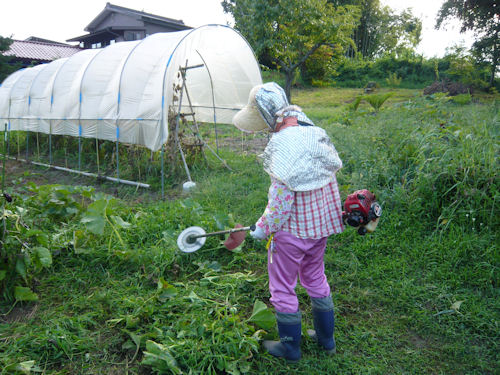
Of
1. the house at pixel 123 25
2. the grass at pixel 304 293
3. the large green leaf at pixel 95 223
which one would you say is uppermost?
the house at pixel 123 25

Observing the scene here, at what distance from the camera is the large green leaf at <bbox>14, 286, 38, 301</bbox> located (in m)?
2.67

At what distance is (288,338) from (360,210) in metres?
0.88

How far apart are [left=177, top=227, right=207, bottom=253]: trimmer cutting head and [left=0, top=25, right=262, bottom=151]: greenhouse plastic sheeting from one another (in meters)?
2.67

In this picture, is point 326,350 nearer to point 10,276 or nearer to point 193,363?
point 193,363

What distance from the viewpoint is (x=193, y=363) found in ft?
6.81

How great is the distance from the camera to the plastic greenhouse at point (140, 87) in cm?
586

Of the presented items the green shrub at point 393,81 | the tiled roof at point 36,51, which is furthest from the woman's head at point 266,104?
the tiled roof at point 36,51

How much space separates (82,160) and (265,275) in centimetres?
637

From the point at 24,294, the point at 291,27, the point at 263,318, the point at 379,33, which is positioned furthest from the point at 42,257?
the point at 379,33

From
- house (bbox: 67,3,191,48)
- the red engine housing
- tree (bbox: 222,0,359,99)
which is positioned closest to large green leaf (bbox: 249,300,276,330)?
the red engine housing

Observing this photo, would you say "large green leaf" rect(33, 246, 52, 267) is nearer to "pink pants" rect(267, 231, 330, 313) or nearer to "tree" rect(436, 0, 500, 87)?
"pink pants" rect(267, 231, 330, 313)

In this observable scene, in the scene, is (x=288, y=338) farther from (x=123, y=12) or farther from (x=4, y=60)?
(x=123, y=12)

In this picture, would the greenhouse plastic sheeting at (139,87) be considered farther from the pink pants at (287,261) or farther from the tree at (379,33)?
the tree at (379,33)

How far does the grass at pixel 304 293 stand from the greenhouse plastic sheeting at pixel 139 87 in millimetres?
2015
